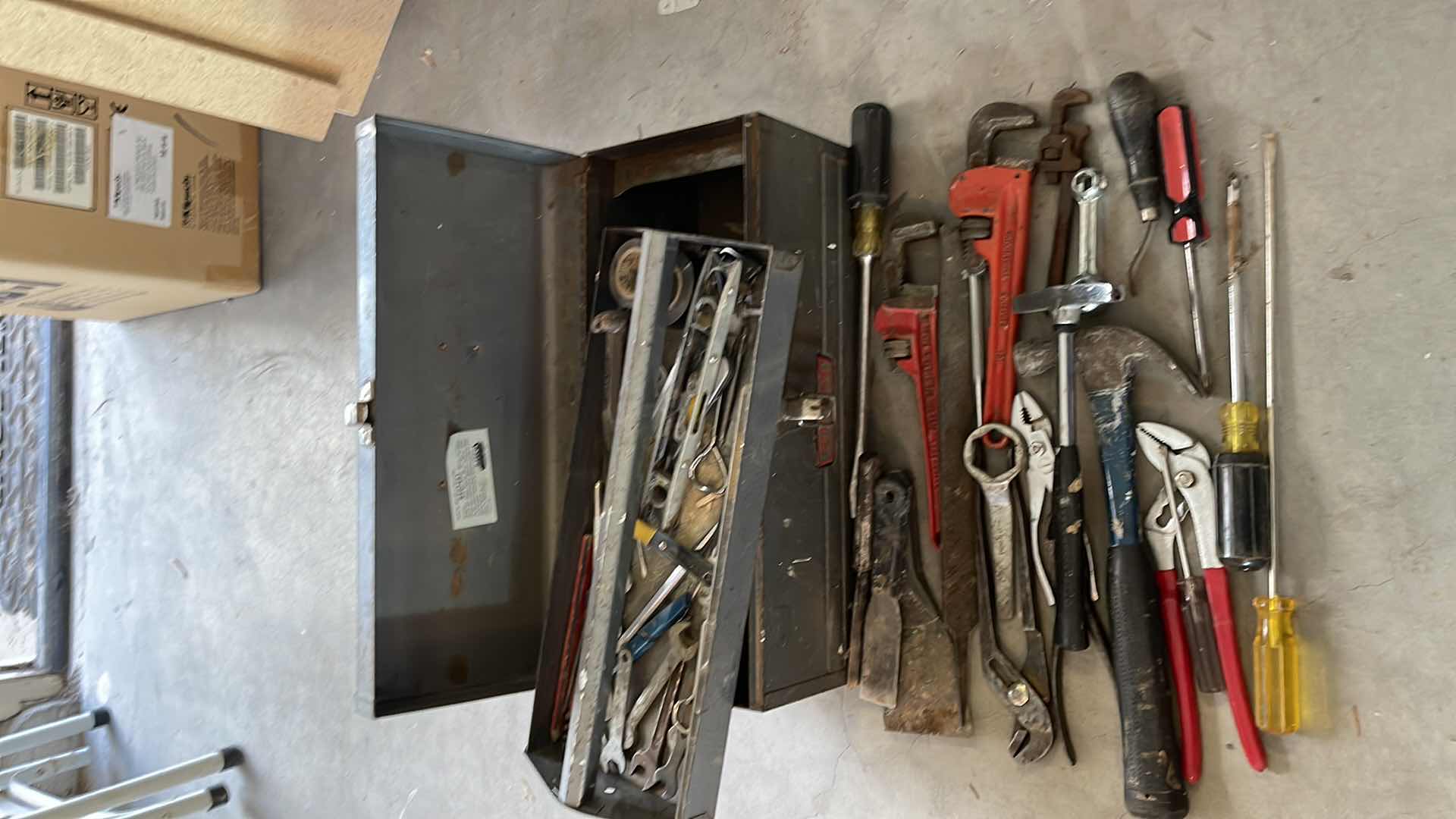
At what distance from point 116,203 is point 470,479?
104cm

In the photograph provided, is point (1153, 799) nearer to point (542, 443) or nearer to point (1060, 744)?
point (1060, 744)

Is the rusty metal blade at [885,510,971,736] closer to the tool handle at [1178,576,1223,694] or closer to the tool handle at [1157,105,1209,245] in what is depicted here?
the tool handle at [1178,576,1223,694]

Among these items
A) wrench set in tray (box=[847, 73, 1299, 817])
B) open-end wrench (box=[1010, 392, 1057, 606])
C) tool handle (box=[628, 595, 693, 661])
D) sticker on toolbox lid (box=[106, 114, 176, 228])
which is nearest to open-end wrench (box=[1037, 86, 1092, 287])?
wrench set in tray (box=[847, 73, 1299, 817])

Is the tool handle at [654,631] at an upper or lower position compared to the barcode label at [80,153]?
lower

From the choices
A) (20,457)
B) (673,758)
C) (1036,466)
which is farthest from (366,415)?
(20,457)

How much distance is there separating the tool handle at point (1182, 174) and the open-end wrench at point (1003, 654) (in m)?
0.27

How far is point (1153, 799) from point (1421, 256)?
0.57m

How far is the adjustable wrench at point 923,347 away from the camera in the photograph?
3.74ft

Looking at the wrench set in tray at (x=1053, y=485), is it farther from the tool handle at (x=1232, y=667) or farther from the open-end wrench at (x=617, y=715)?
the open-end wrench at (x=617, y=715)

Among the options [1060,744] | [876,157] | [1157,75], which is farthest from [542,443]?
[1157,75]

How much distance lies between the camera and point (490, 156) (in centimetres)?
123

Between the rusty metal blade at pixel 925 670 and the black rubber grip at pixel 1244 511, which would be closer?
the black rubber grip at pixel 1244 511

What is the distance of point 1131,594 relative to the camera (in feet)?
3.23

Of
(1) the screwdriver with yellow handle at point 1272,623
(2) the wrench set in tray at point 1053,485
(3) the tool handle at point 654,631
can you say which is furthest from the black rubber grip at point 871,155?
(3) the tool handle at point 654,631
